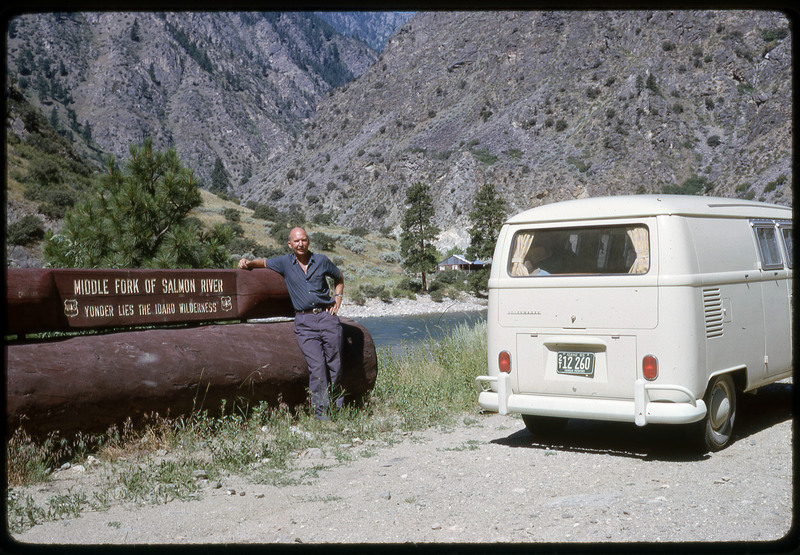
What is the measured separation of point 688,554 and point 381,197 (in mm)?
84503

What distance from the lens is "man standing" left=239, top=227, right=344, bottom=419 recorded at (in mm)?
7934

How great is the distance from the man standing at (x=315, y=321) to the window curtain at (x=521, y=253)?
6.58 feet

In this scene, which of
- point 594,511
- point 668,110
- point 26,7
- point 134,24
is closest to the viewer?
point 26,7

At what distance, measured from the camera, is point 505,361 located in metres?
6.80

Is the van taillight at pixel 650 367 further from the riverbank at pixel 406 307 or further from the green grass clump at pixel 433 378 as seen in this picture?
the riverbank at pixel 406 307

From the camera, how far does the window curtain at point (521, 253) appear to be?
6902 millimetres

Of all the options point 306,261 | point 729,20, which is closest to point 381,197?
point 729,20

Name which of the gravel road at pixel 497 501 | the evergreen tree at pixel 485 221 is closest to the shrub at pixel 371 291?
the evergreen tree at pixel 485 221

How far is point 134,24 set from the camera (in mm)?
147125

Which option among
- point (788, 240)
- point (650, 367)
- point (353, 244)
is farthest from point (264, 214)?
point (650, 367)

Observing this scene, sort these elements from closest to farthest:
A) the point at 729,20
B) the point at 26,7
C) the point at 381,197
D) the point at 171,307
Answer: the point at 26,7, the point at 171,307, the point at 729,20, the point at 381,197

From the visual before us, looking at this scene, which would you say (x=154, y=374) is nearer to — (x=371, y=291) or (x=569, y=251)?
(x=569, y=251)

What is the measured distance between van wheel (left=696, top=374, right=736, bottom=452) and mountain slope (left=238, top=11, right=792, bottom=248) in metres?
45.0

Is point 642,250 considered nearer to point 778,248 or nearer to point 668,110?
point 778,248
